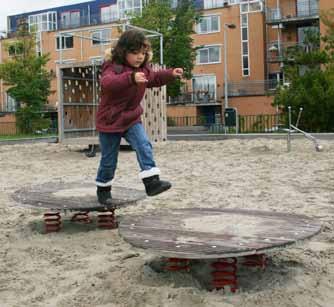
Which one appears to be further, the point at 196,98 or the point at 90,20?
the point at 90,20

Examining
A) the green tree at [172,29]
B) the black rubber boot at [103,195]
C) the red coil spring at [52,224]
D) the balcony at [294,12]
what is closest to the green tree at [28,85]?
the green tree at [172,29]

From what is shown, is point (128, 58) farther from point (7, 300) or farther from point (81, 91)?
point (81, 91)

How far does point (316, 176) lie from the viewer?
26.1ft

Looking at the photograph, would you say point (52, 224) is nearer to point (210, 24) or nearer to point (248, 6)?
point (248, 6)

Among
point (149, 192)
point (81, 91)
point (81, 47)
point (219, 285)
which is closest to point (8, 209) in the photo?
point (149, 192)

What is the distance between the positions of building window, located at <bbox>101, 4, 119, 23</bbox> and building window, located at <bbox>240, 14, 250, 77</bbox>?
518 inches

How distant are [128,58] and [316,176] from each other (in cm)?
457

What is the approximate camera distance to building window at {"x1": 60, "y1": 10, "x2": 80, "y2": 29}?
54072 mm

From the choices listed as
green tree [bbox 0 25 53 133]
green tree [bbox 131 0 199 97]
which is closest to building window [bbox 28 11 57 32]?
green tree [bbox 131 0 199 97]

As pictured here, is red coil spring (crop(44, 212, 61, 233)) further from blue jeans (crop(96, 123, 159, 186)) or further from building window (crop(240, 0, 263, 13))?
building window (crop(240, 0, 263, 13))

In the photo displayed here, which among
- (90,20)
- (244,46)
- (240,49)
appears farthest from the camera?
(90,20)

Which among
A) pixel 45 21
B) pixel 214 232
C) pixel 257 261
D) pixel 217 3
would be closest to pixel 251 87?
pixel 217 3

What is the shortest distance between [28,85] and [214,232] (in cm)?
2701

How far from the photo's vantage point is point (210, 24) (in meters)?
46.3
